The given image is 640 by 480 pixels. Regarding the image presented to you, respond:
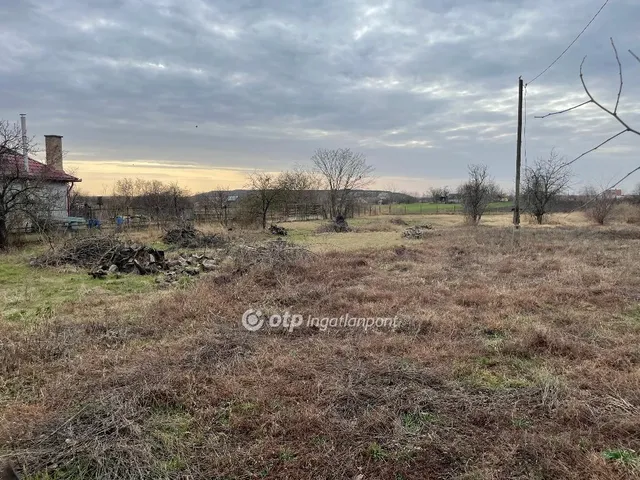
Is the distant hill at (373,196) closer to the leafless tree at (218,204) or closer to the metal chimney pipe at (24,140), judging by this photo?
the leafless tree at (218,204)

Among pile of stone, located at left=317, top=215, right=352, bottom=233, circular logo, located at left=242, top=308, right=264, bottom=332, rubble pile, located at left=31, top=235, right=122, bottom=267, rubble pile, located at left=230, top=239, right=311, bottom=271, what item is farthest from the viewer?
pile of stone, located at left=317, top=215, right=352, bottom=233

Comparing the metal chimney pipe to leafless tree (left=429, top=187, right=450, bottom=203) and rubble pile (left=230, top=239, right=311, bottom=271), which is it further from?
leafless tree (left=429, top=187, right=450, bottom=203)

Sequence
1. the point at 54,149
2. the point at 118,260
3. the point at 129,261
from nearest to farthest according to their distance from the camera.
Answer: the point at 129,261 → the point at 118,260 → the point at 54,149

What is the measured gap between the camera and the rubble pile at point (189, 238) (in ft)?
48.5

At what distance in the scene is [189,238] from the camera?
1523 centimetres

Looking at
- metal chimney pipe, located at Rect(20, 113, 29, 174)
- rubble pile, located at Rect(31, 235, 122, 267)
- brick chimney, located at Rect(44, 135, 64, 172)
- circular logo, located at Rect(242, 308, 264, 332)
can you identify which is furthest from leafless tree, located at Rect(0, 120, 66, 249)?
circular logo, located at Rect(242, 308, 264, 332)

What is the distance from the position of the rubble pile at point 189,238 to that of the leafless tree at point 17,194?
13.3ft

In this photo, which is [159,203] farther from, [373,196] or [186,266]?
[373,196]

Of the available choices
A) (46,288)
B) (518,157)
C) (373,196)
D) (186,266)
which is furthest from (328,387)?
(373,196)

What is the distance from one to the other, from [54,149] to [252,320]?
20878 millimetres

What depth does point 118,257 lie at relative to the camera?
10.2 meters

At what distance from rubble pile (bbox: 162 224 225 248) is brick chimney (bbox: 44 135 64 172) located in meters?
9.11

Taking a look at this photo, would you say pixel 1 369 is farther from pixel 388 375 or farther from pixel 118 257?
pixel 118 257

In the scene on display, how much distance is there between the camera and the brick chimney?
67.4 feet
